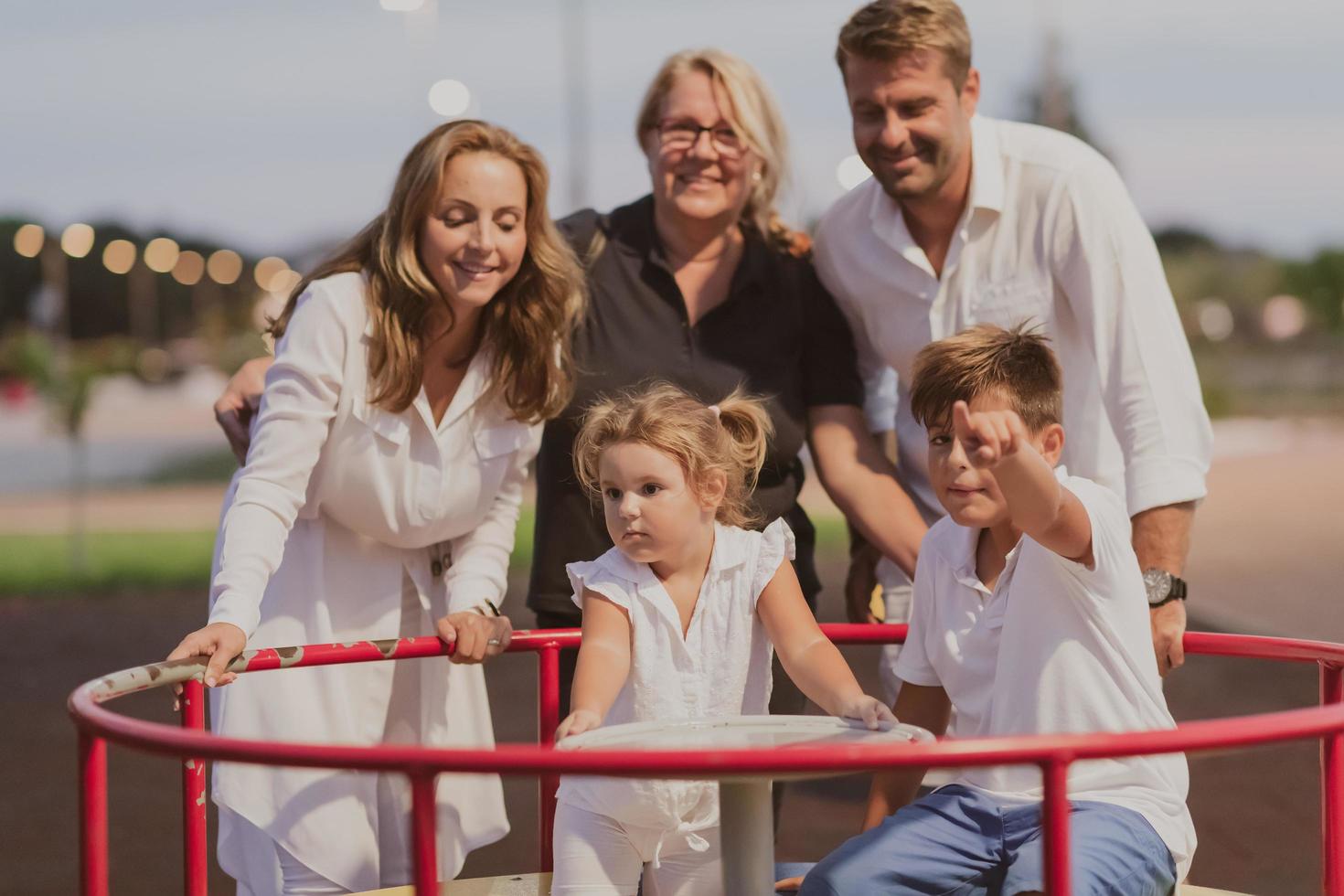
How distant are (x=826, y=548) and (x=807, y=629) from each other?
16.4 m

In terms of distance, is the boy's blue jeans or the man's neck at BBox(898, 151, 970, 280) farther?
the man's neck at BBox(898, 151, 970, 280)

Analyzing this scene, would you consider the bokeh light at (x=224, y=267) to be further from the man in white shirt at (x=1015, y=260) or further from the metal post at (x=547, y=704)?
the metal post at (x=547, y=704)

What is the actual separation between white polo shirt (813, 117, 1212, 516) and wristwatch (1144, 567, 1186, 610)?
231 mm

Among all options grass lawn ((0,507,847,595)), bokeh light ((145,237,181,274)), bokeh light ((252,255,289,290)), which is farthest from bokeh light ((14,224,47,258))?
grass lawn ((0,507,847,595))

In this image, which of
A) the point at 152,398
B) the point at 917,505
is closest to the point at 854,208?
the point at 917,505

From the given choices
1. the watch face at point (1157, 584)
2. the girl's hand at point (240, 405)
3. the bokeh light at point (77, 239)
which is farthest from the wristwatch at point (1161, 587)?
the bokeh light at point (77, 239)

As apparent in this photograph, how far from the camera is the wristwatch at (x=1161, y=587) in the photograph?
11.2 feet

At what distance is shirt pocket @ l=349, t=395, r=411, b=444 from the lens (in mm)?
3506

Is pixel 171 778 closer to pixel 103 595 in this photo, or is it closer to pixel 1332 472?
pixel 103 595

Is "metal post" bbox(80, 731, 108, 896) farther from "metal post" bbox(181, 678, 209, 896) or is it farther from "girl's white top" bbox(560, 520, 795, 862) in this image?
"girl's white top" bbox(560, 520, 795, 862)

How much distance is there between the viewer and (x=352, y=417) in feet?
11.5

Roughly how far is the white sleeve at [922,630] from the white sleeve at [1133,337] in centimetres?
79

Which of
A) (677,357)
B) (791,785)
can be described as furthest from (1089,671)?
(791,785)

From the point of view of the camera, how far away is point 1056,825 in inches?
83.7
